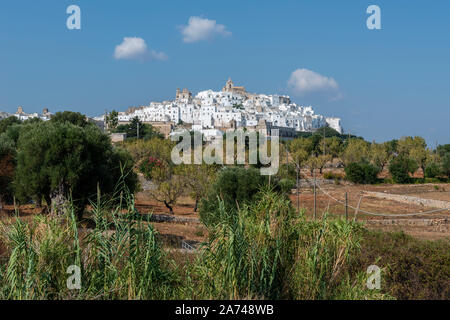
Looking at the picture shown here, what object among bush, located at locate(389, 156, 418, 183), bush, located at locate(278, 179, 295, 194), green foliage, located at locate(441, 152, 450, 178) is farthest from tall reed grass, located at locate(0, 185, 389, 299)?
green foliage, located at locate(441, 152, 450, 178)

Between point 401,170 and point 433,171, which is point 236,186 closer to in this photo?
point 401,170

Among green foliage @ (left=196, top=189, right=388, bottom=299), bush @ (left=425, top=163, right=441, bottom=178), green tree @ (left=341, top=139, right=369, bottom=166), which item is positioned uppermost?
green tree @ (left=341, top=139, right=369, bottom=166)

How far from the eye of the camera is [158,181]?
26469mm

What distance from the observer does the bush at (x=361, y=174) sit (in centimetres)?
4041

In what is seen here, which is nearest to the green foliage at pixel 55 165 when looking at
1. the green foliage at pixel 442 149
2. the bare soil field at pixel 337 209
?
the bare soil field at pixel 337 209

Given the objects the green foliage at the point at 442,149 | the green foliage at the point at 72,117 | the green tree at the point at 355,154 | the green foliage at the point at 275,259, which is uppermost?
the green foliage at the point at 72,117

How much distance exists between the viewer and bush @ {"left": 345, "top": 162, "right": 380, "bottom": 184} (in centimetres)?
4041

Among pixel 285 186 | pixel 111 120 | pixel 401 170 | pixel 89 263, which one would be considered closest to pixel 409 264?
pixel 89 263

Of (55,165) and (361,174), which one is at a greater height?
(55,165)

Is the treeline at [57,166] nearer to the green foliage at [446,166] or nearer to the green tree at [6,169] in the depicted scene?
the green tree at [6,169]

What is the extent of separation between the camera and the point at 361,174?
40438 mm

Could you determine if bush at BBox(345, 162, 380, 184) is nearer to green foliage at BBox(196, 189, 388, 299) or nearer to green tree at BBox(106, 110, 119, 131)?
green foliage at BBox(196, 189, 388, 299)

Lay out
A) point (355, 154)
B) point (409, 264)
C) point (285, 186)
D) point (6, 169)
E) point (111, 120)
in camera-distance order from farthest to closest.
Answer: point (111, 120) < point (355, 154) < point (285, 186) < point (6, 169) < point (409, 264)
